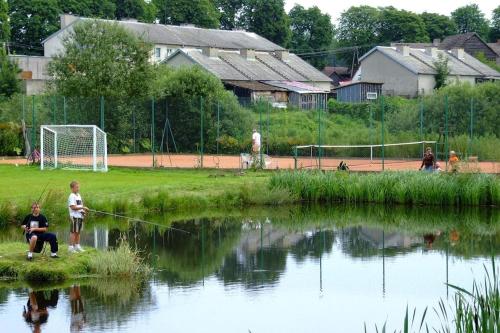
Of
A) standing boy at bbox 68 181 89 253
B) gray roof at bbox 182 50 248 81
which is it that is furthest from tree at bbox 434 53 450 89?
standing boy at bbox 68 181 89 253

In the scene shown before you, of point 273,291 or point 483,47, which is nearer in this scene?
point 273,291

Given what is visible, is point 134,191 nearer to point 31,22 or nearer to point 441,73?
point 441,73

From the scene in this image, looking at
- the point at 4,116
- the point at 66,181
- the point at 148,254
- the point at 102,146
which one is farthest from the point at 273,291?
the point at 4,116

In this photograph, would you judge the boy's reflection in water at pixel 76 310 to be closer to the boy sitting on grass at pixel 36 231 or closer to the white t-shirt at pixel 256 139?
the boy sitting on grass at pixel 36 231

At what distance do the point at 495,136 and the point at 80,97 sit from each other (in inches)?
659

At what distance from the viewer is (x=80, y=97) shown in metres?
42.4

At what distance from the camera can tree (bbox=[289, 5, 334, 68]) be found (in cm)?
12469

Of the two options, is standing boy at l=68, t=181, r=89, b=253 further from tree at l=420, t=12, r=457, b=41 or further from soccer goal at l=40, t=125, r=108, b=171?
tree at l=420, t=12, r=457, b=41

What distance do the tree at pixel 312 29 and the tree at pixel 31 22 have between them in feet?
111

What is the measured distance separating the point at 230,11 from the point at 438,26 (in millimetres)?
26483

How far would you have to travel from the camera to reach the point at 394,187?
97.2ft

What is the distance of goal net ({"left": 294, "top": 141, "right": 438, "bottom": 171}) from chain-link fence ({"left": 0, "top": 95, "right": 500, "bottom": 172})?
0.13 ft

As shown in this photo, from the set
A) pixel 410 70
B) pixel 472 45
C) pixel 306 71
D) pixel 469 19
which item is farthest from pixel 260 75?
pixel 469 19

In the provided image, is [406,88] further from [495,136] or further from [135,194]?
[135,194]
